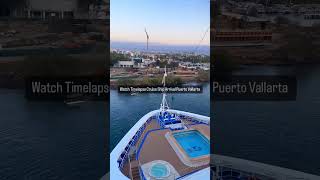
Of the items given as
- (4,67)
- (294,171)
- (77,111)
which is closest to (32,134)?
(77,111)

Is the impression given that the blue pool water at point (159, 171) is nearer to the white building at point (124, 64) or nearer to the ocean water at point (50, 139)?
the ocean water at point (50, 139)

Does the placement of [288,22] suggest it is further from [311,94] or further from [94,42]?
[94,42]

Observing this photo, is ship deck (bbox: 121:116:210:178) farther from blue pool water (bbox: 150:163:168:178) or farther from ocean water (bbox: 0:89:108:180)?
ocean water (bbox: 0:89:108:180)

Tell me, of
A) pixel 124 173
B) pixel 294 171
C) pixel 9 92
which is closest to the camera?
pixel 124 173

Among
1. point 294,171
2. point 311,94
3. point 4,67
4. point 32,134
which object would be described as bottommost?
point 294,171

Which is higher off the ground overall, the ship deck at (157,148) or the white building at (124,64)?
the white building at (124,64)

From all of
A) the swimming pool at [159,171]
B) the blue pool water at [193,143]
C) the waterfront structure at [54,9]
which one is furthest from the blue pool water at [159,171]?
the waterfront structure at [54,9]
